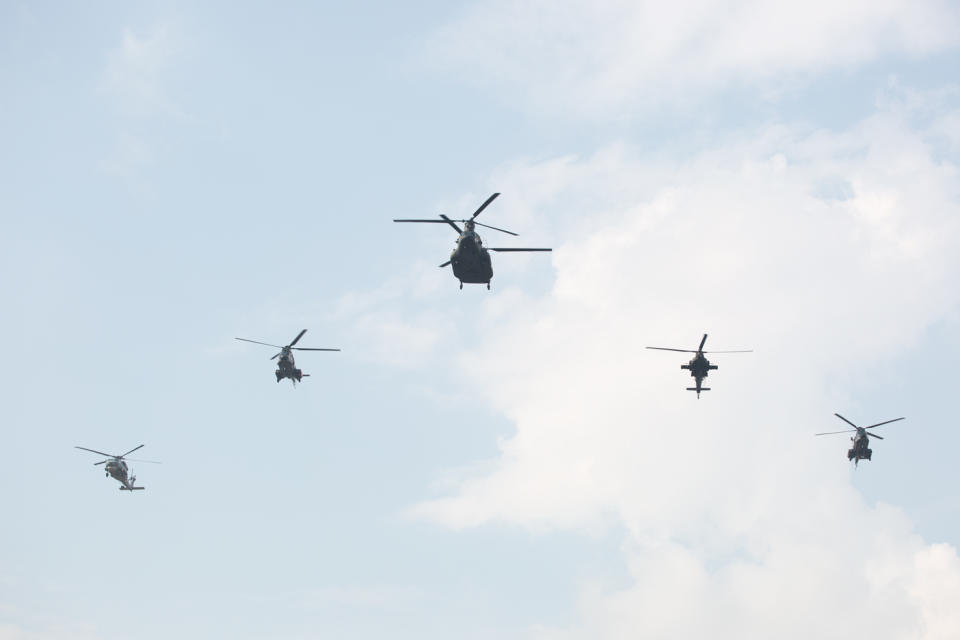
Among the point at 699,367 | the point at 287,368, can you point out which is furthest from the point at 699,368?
the point at 287,368

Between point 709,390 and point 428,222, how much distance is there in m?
29.7

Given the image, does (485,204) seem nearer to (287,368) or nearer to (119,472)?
(287,368)

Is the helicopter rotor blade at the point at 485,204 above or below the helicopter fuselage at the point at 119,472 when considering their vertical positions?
above

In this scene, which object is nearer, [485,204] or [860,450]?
[485,204]

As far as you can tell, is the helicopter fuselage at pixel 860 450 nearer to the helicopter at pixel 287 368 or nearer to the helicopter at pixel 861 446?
the helicopter at pixel 861 446

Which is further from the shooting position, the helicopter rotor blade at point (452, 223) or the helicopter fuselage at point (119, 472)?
the helicopter fuselage at point (119, 472)

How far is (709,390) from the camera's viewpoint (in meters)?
74.2

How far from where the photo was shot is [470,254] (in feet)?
191

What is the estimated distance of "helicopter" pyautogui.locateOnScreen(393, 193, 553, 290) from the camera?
58.2 m

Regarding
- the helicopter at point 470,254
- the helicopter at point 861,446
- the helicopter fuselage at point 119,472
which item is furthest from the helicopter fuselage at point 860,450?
the helicopter fuselage at point 119,472

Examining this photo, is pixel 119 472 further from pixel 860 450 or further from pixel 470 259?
pixel 860 450

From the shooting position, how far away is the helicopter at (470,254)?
191 ft

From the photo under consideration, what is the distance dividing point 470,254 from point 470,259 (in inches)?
13.4

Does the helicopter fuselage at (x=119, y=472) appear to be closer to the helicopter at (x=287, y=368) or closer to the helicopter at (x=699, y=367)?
the helicopter at (x=287, y=368)
